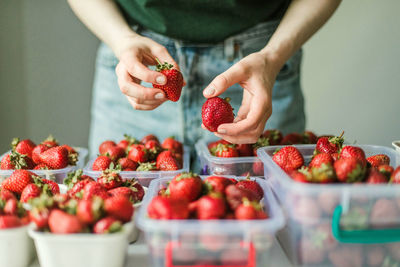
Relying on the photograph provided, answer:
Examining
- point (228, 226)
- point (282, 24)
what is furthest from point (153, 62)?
point (228, 226)

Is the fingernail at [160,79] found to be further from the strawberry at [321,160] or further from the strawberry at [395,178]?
the strawberry at [395,178]

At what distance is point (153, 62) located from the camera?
1.44 metres

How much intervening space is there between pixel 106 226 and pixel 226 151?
63 cm

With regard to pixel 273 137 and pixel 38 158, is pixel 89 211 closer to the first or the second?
pixel 38 158

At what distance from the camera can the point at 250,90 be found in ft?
4.20

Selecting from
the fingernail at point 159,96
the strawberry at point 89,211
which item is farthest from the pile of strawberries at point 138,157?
the strawberry at point 89,211

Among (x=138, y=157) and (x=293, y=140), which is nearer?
(x=138, y=157)

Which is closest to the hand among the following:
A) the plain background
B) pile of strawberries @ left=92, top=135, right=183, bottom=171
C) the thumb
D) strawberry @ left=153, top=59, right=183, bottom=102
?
the thumb

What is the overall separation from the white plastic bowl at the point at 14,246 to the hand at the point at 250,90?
565mm

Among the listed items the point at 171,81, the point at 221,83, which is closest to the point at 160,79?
the point at 171,81

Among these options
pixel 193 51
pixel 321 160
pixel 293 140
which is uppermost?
pixel 193 51

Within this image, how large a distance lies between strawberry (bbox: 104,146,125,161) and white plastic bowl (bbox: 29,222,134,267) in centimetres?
58

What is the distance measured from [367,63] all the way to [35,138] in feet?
8.00

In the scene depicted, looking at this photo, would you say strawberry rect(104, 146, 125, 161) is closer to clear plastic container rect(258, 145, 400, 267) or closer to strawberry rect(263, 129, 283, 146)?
strawberry rect(263, 129, 283, 146)
